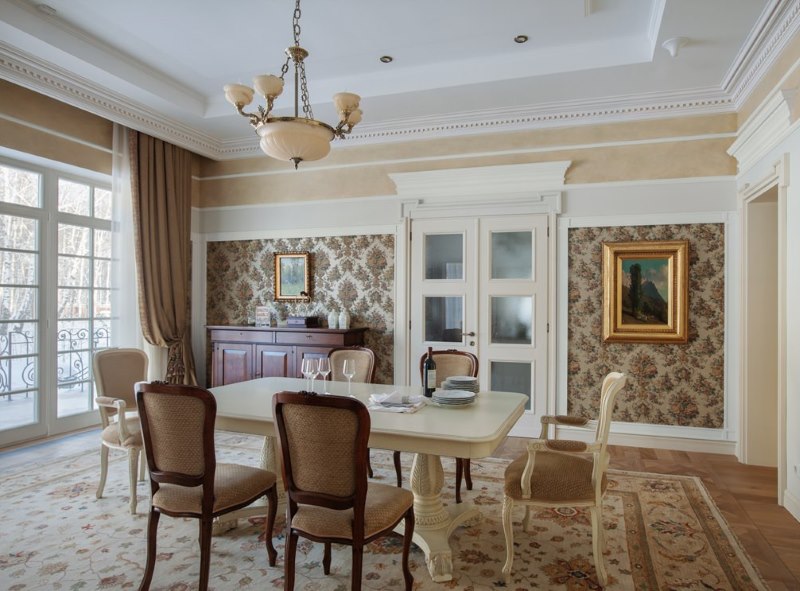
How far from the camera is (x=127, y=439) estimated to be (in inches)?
134

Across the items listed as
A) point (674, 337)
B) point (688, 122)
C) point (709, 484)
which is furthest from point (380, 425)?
point (688, 122)

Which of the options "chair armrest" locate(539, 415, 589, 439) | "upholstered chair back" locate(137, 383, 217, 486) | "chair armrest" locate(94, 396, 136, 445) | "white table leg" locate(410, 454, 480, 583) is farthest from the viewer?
"chair armrest" locate(94, 396, 136, 445)

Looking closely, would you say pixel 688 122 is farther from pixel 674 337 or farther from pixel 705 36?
pixel 674 337

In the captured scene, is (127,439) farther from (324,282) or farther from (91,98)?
(91,98)

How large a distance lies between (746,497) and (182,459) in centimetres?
365

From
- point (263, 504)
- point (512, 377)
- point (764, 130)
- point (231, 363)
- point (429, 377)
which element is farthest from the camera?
point (231, 363)

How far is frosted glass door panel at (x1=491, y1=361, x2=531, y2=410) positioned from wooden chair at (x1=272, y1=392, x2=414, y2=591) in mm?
3233

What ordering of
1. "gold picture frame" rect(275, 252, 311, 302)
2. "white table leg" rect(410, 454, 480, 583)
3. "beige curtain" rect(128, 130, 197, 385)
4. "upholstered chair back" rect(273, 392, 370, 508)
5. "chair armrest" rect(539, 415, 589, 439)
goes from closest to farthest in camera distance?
"upholstered chair back" rect(273, 392, 370, 508), "white table leg" rect(410, 454, 480, 583), "chair armrest" rect(539, 415, 589, 439), "beige curtain" rect(128, 130, 197, 385), "gold picture frame" rect(275, 252, 311, 302)

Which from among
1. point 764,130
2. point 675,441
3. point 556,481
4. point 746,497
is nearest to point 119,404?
point 556,481

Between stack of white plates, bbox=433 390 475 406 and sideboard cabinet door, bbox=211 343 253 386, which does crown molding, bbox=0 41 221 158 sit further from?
stack of white plates, bbox=433 390 475 406

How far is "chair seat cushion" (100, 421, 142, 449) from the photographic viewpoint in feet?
11.1

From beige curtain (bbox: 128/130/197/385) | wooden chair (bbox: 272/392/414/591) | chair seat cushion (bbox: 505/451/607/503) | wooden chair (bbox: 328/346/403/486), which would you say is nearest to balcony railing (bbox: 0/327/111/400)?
beige curtain (bbox: 128/130/197/385)

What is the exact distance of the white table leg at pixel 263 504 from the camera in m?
3.07

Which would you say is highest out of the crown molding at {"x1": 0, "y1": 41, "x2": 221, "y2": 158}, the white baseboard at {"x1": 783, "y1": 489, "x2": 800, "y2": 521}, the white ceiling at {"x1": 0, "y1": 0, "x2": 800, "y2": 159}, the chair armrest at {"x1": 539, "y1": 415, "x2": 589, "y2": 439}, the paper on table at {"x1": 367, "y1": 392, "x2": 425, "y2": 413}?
the white ceiling at {"x1": 0, "y1": 0, "x2": 800, "y2": 159}
